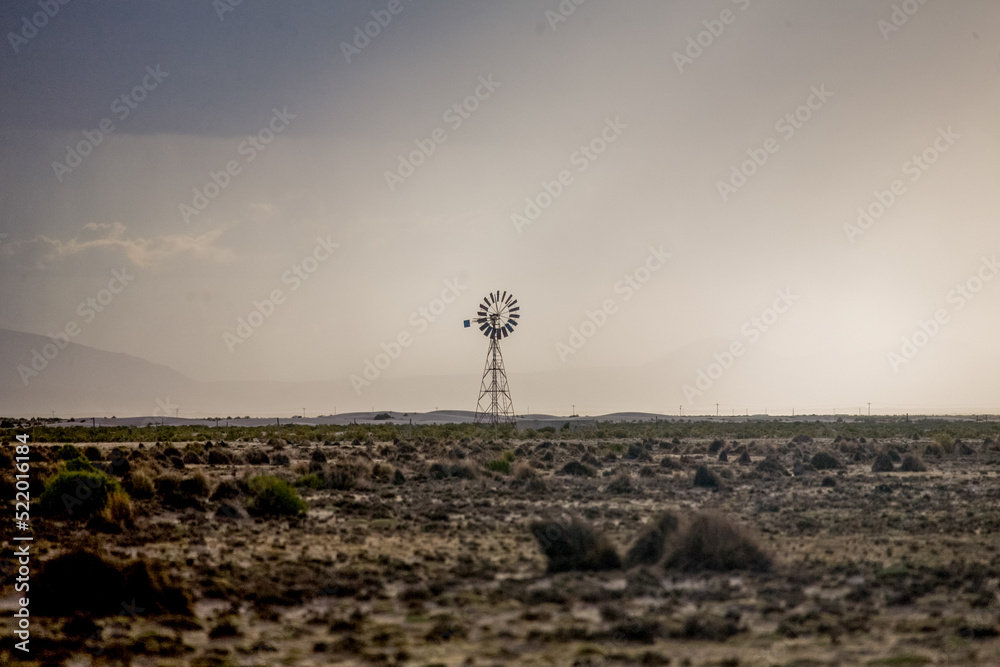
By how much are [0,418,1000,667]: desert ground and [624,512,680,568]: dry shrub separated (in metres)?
0.06

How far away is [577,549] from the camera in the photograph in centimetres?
1702

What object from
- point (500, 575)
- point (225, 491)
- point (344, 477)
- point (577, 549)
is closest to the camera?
point (500, 575)

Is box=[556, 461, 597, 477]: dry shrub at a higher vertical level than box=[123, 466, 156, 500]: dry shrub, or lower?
lower

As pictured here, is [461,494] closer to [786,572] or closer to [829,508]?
[829,508]

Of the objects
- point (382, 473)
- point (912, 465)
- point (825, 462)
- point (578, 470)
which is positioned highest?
point (382, 473)

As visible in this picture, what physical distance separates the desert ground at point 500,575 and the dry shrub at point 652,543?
0.06 m

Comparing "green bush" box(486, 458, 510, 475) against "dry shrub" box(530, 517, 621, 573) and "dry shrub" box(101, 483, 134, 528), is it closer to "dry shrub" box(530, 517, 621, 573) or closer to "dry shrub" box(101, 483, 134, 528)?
"dry shrub" box(101, 483, 134, 528)

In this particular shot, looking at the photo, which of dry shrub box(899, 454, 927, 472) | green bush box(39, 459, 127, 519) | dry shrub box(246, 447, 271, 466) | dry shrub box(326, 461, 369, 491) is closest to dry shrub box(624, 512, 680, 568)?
green bush box(39, 459, 127, 519)

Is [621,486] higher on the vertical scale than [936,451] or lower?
higher

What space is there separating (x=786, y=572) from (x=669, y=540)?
2.29 m

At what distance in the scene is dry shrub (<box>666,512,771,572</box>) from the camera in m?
16.6

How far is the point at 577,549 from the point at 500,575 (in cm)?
163

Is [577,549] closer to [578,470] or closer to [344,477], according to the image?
[344,477]

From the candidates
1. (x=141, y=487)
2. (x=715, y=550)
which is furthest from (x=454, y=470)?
(x=715, y=550)
